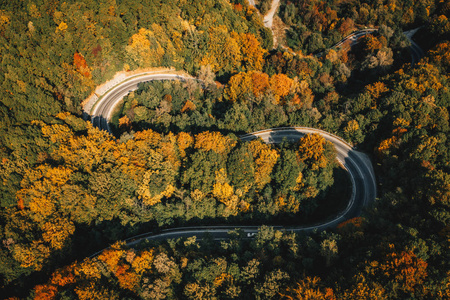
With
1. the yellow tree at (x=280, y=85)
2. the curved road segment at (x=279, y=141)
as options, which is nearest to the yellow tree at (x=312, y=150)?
the curved road segment at (x=279, y=141)

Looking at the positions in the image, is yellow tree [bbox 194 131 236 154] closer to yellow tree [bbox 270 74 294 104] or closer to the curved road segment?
the curved road segment

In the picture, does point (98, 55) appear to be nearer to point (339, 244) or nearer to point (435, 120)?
point (339, 244)

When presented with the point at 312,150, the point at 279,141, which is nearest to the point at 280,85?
the point at 279,141

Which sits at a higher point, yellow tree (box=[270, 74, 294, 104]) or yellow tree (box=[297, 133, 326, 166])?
yellow tree (box=[270, 74, 294, 104])

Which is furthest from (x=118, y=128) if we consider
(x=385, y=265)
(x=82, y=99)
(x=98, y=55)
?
(x=385, y=265)

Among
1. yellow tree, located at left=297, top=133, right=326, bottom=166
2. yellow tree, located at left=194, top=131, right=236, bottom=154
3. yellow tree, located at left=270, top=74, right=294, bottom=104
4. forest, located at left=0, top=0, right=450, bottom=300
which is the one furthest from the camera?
yellow tree, located at left=270, top=74, right=294, bottom=104

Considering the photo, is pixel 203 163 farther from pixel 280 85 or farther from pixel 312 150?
pixel 280 85

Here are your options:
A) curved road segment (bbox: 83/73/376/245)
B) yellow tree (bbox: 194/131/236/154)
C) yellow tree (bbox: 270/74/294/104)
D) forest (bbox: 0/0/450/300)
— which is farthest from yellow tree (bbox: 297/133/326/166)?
yellow tree (bbox: 270/74/294/104)

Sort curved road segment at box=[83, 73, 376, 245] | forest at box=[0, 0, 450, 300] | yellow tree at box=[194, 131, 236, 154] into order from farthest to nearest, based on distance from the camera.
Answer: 1. curved road segment at box=[83, 73, 376, 245]
2. yellow tree at box=[194, 131, 236, 154]
3. forest at box=[0, 0, 450, 300]
